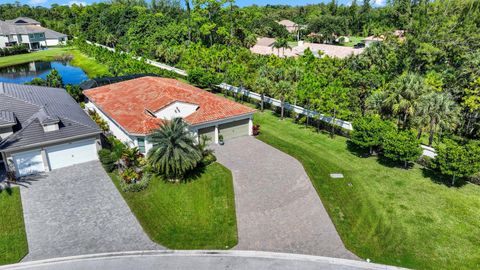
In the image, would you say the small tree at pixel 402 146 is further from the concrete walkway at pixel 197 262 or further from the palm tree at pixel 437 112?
the concrete walkway at pixel 197 262

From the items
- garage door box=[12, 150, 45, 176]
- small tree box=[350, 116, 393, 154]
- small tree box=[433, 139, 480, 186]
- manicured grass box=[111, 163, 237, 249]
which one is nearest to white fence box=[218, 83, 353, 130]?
small tree box=[350, 116, 393, 154]

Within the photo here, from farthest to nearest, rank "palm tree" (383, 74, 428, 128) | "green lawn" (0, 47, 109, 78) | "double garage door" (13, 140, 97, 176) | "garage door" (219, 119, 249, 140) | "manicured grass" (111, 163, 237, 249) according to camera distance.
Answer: "green lawn" (0, 47, 109, 78) < "garage door" (219, 119, 249, 140) < "palm tree" (383, 74, 428, 128) < "double garage door" (13, 140, 97, 176) < "manicured grass" (111, 163, 237, 249)

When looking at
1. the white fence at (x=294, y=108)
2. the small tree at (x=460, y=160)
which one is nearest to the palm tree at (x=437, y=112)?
the small tree at (x=460, y=160)

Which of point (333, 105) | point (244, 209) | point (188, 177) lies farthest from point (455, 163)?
point (188, 177)

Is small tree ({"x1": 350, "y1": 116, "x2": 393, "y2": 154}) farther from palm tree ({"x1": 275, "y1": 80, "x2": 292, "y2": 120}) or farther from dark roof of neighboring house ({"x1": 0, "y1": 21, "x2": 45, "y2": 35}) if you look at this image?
dark roof of neighboring house ({"x1": 0, "y1": 21, "x2": 45, "y2": 35})

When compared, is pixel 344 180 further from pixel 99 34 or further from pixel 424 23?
pixel 99 34

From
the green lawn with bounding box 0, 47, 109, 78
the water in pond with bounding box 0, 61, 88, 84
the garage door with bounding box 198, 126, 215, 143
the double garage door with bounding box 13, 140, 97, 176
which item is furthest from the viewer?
the green lawn with bounding box 0, 47, 109, 78
